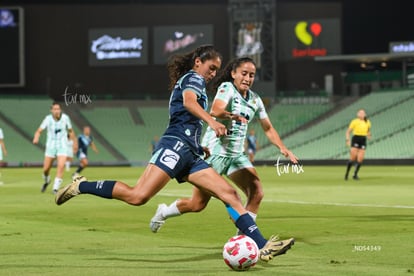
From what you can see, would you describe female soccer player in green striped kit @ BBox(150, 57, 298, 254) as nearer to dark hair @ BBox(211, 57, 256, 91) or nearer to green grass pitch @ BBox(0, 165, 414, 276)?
dark hair @ BBox(211, 57, 256, 91)

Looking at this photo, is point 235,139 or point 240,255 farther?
point 235,139

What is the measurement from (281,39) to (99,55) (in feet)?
42.9

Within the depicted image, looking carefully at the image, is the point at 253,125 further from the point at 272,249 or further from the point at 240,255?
the point at 240,255

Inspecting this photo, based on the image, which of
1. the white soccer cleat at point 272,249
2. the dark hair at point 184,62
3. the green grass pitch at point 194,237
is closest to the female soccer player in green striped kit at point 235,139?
the green grass pitch at point 194,237

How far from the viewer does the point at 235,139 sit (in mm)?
12266

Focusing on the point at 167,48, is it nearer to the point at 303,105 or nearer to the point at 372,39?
the point at 303,105

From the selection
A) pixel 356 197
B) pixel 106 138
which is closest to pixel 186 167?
pixel 356 197

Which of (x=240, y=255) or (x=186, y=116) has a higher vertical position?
(x=186, y=116)

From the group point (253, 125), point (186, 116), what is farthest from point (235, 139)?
point (253, 125)

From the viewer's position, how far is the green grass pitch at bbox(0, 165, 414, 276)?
32.6 ft

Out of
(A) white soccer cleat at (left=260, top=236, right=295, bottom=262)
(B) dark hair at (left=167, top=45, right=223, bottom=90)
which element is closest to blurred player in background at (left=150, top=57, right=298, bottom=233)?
(B) dark hair at (left=167, top=45, right=223, bottom=90)

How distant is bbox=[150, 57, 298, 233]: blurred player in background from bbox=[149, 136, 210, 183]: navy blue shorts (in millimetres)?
1509

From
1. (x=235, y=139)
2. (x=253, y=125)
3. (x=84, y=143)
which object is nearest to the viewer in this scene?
(x=235, y=139)

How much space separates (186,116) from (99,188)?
4.32ft
